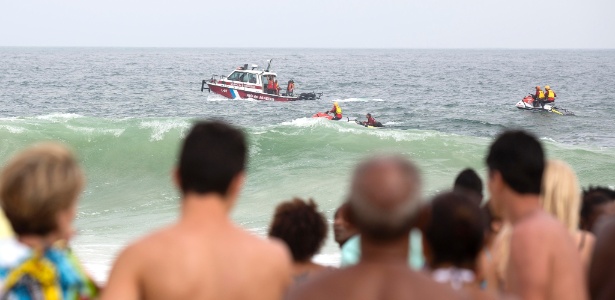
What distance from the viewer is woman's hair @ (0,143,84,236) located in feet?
7.75

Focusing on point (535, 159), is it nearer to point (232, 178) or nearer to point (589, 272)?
point (589, 272)

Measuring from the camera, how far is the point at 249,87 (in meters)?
40.7

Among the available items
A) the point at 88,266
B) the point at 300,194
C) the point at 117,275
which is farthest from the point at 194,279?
the point at 300,194

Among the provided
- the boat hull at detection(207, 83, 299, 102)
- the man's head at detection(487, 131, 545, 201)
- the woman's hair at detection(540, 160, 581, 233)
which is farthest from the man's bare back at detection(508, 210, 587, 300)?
the boat hull at detection(207, 83, 299, 102)

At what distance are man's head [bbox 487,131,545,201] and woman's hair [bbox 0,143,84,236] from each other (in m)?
1.40

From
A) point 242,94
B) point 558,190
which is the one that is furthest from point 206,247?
point 242,94

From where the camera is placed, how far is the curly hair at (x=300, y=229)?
3.69 meters

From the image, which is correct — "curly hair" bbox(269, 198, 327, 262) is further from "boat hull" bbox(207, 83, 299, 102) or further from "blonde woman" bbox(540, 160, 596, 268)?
"boat hull" bbox(207, 83, 299, 102)

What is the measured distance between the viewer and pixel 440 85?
237 ft

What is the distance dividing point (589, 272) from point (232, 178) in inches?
59.2

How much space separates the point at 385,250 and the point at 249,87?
38.8 meters

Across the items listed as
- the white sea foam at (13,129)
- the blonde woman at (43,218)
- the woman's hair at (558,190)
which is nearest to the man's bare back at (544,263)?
the woman's hair at (558,190)

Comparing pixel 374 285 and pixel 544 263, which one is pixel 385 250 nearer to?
pixel 374 285

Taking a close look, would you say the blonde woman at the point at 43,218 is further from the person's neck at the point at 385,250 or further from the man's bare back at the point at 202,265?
the person's neck at the point at 385,250
